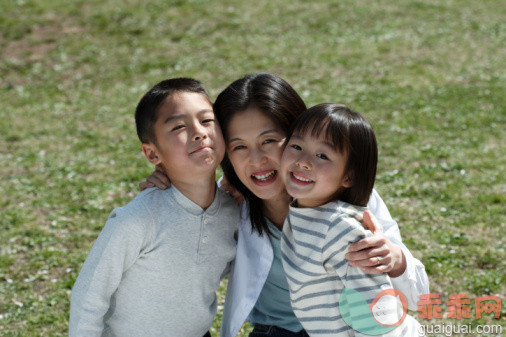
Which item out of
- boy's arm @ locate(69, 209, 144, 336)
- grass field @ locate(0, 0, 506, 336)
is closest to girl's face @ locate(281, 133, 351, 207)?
boy's arm @ locate(69, 209, 144, 336)

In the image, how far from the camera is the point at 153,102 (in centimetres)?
272

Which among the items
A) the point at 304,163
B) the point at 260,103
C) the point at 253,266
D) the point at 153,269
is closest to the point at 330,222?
the point at 304,163

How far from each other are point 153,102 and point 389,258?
136 cm

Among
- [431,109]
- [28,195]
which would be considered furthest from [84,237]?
[431,109]

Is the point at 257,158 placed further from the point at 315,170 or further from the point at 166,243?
the point at 166,243

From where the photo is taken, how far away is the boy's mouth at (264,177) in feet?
8.96

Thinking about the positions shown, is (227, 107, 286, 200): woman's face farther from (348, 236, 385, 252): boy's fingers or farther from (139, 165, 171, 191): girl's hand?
(348, 236, 385, 252): boy's fingers

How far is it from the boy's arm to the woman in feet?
1.11

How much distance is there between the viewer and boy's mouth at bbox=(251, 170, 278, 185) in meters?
2.73

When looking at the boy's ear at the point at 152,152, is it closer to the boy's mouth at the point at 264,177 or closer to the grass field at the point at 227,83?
the boy's mouth at the point at 264,177

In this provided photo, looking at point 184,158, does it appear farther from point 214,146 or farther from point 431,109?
point 431,109
